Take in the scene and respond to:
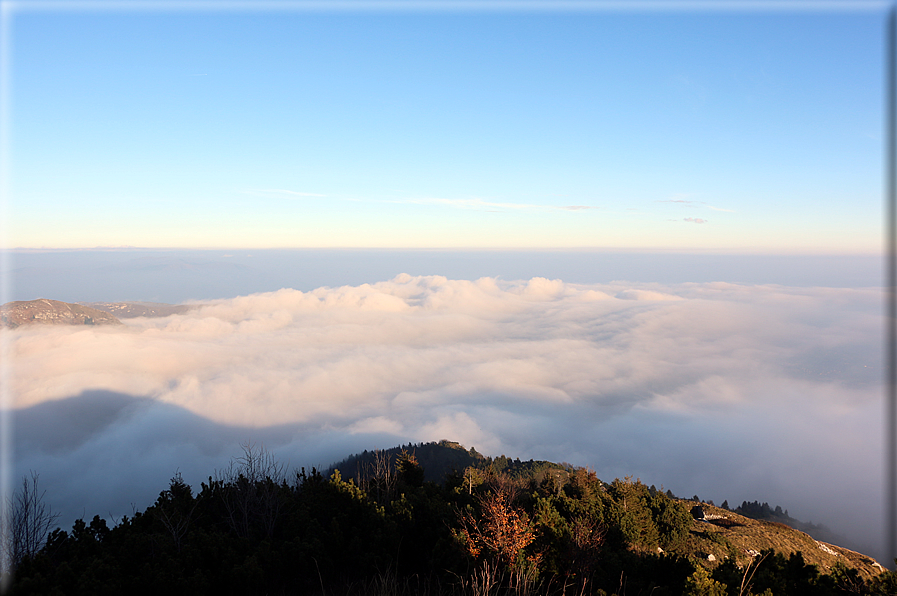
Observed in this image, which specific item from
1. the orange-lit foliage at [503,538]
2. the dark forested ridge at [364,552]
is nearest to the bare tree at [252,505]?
the dark forested ridge at [364,552]

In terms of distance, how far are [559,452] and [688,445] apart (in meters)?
57.7

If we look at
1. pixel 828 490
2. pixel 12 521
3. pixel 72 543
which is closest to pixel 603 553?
pixel 72 543

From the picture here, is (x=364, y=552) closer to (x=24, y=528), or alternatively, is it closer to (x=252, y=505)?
(x=252, y=505)

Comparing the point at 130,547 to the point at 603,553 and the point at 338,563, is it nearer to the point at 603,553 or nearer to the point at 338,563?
the point at 338,563

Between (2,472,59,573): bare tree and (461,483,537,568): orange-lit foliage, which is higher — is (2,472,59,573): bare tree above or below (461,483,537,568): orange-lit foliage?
below

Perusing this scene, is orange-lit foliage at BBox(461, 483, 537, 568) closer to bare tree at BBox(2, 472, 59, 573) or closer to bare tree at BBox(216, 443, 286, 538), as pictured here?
bare tree at BBox(216, 443, 286, 538)

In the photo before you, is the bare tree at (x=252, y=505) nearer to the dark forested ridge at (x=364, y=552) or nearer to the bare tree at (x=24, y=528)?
the dark forested ridge at (x=364, y=552)

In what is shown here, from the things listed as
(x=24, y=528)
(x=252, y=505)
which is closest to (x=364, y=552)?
(x=252, y=505)

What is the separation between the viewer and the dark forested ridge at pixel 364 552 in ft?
29.1

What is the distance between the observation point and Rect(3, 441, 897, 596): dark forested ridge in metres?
8.88

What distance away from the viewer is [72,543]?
12445 mm

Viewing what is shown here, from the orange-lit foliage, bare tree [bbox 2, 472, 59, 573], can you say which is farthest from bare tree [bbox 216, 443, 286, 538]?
the orange-lit foliage

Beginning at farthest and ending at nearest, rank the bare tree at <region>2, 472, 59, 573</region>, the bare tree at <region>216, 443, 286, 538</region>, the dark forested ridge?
the bare tree at <region>216, 443, 286, 538</region>, the bare tree at <region>2, 472, 59, 573</region>, the dark forested ridge

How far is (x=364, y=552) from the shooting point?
13.1m
